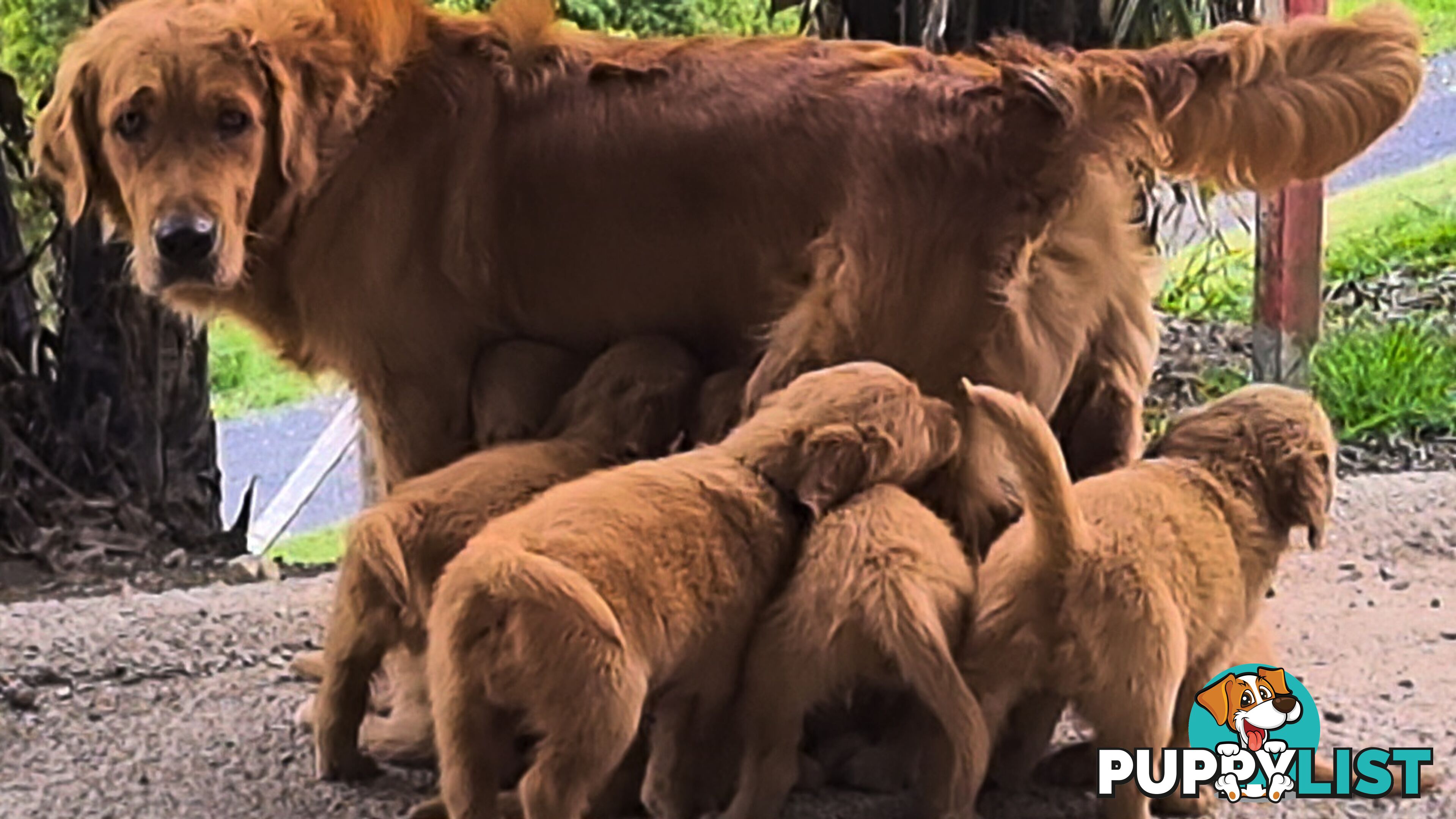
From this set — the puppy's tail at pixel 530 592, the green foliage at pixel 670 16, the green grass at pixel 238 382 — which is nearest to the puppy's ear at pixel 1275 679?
the puppy's tail at pixel 530 592

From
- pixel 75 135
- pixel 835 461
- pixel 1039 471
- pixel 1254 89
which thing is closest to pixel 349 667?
pixel 835 461

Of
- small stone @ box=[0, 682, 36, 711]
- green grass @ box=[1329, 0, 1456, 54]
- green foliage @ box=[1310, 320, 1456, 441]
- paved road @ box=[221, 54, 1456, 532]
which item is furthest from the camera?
green foliage @ box=[1310, 320, 1456, 441]

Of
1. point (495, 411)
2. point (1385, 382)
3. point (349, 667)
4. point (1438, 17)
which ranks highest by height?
point (1438, 17)

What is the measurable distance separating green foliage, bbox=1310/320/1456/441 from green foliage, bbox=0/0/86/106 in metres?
2.83

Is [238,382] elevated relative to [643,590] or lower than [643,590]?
lower

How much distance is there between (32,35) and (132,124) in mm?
1796

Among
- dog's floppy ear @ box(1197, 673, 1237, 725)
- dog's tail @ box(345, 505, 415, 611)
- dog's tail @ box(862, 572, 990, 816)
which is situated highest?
dog's tail @ box(345, 505, 415, 611)

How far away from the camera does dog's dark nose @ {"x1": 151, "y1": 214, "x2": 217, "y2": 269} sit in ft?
6.40

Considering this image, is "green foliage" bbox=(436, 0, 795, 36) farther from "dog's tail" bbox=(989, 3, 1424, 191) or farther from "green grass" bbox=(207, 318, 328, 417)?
"dog's tail" bbox=(989, 3, 1424, 191)

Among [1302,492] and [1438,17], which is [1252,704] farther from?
[1438,17]

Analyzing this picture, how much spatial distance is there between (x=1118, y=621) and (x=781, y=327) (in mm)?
557

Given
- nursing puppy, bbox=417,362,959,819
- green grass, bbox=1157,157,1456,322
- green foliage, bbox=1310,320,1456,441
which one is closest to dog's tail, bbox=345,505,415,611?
nursing puppy, bbox=417,362,959,819

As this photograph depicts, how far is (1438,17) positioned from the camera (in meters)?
3.49

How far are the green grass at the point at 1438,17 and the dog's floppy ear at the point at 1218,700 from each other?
124cm
